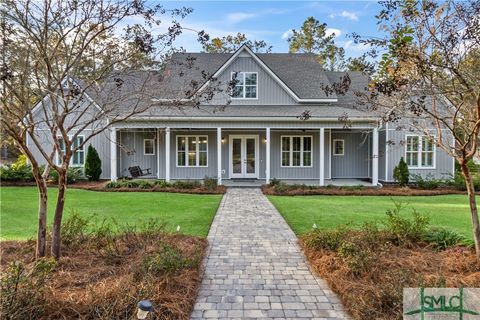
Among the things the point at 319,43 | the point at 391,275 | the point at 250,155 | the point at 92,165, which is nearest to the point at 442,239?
the point at 391,275

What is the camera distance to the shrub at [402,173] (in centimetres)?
1606

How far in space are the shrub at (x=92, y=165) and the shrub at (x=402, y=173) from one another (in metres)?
15.7

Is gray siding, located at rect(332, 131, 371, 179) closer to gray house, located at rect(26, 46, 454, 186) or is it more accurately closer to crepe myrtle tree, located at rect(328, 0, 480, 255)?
gray house, located at rect(26, 46, 454, 186)

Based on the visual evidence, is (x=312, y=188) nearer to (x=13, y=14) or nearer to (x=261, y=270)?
(x=261, y=270)

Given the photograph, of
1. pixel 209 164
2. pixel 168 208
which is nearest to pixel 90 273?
pixel 168 208

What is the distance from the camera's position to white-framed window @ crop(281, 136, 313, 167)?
17.8 metres

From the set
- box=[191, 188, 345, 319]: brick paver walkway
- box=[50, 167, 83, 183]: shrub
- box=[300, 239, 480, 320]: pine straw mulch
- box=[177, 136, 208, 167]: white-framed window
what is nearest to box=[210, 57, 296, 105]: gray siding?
box=[177, 136, 208, 167]: white-framed window

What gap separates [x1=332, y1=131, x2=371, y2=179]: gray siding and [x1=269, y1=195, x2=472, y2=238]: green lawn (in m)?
5.15

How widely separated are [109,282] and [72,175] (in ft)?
46.0

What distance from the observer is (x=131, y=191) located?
46.6ft

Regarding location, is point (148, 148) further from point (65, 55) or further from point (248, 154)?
Result: point (65, 55)

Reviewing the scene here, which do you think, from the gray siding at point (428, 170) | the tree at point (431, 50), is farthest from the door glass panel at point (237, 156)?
the tree at point (431, 50)

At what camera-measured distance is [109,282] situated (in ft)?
13.7

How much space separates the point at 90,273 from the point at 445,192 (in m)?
15.0
